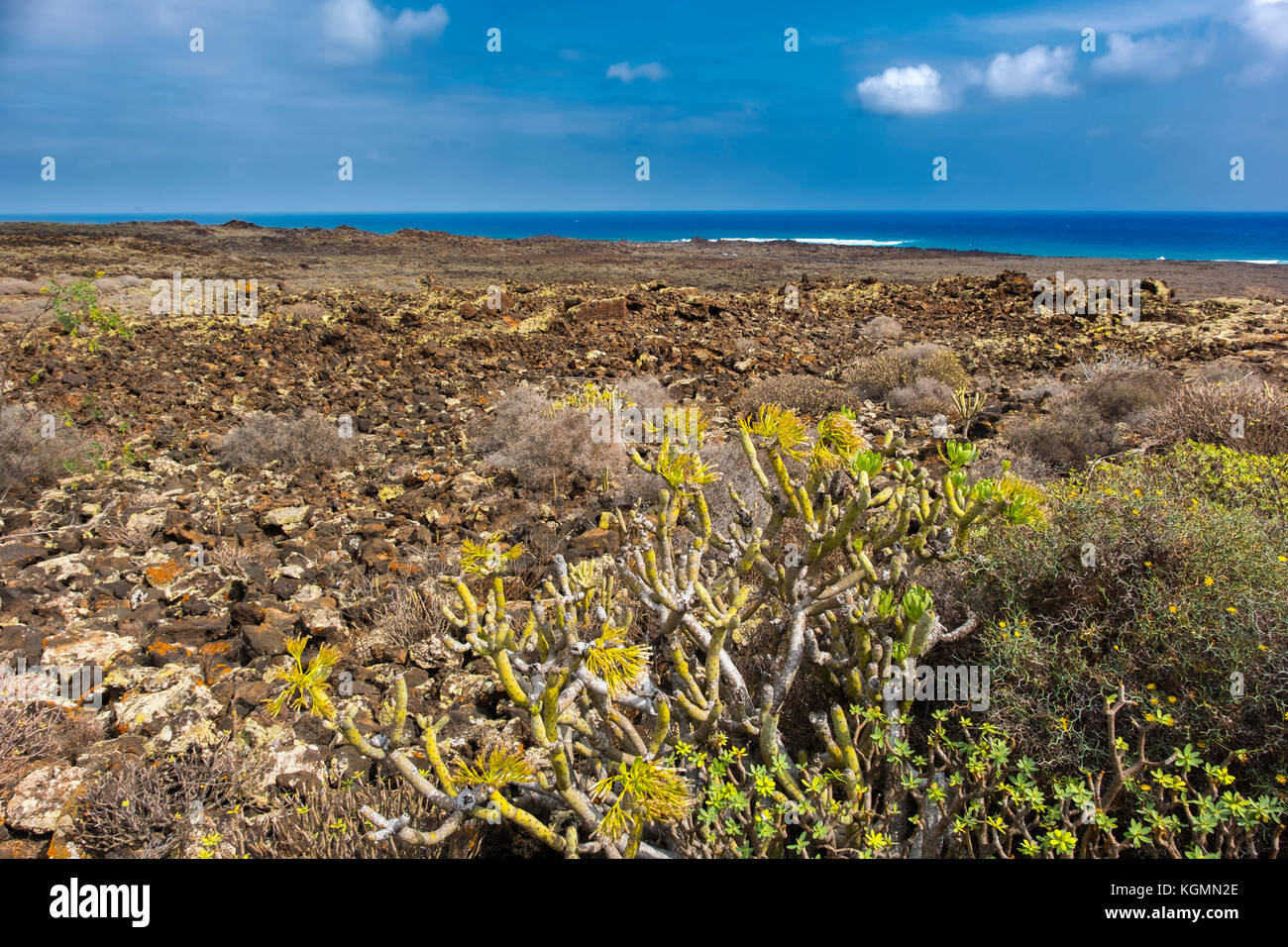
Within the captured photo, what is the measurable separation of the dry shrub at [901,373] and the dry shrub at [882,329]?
3.58 meters

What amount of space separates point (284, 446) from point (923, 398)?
23.0 feet

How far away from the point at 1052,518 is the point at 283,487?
589 centimetres

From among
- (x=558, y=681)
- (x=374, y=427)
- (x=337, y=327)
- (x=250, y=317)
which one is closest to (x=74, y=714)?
(x=558, y=681)

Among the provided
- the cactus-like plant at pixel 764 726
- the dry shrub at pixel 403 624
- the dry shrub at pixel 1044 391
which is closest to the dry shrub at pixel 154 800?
the dry shrub at pixel 403 624

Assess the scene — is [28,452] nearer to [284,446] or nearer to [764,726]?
[284,446]

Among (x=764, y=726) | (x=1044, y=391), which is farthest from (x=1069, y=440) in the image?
(x=764, y=726)

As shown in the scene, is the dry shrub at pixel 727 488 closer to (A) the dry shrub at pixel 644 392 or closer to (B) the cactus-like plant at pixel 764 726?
(B) the cactus-like plant at pixel 764 726

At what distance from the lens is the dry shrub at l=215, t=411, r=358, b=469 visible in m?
6.68

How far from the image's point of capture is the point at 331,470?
6605mm

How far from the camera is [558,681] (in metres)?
1.68

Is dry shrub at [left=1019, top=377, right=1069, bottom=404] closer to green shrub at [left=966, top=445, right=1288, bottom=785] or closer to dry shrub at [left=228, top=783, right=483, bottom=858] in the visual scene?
green shrub at [left=966, top=445, right=1288, bottom=785]

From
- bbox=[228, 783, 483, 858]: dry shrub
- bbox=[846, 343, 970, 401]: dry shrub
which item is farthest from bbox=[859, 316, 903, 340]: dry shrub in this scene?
bbox=[228, 783, 483, 858]: dry shrub
